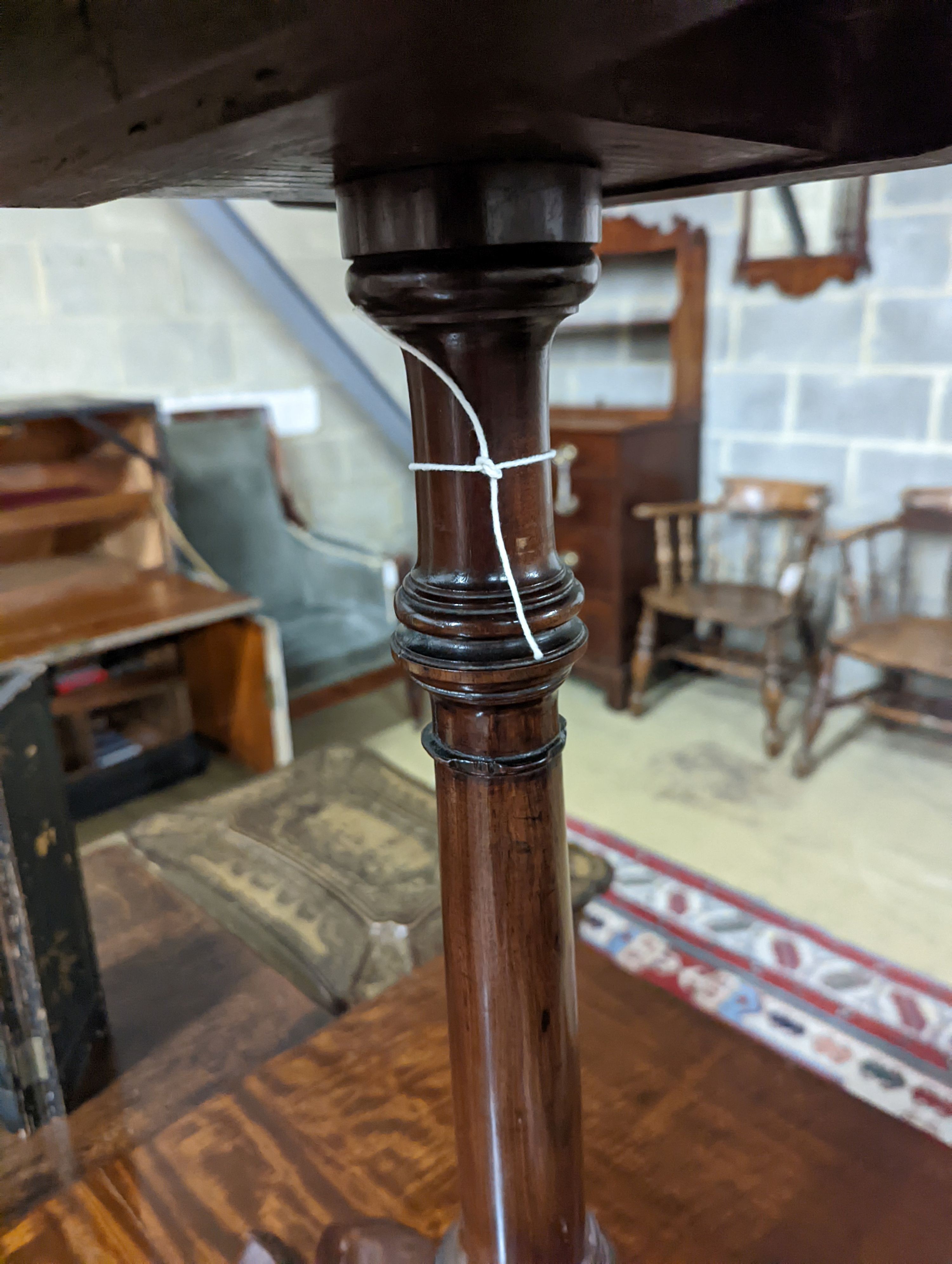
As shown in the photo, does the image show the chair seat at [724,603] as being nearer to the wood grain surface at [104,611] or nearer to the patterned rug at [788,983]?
the patterned rug at [788,983]

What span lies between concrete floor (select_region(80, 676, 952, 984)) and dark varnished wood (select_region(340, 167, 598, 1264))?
144 centimetres

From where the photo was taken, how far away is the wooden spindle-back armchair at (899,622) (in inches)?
92.7

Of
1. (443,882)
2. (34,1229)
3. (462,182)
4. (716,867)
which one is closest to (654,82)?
(462,182)

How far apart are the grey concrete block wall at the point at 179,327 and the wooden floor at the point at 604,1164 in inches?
89.7

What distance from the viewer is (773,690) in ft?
8.50

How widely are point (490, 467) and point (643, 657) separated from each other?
2.43 meters

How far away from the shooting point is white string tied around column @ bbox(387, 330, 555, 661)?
1.53 feet

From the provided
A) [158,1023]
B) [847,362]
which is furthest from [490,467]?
[847,362]

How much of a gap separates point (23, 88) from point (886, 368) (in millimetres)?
2648

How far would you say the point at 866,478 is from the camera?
2.73m

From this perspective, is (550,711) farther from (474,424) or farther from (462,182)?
(462,182)

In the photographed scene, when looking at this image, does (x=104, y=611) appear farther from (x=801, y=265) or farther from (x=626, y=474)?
(x=801, y=265)

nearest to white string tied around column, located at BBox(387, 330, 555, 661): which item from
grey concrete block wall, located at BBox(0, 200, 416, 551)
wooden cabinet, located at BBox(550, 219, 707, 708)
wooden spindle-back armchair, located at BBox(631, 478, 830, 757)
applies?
wooden spindle-back armchair, located at BBox(631, 478, 830, 757)

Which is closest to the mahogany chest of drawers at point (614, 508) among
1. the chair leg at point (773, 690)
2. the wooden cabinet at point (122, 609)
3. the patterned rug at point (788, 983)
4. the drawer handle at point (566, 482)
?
the drawer handle at point (566, 482)
